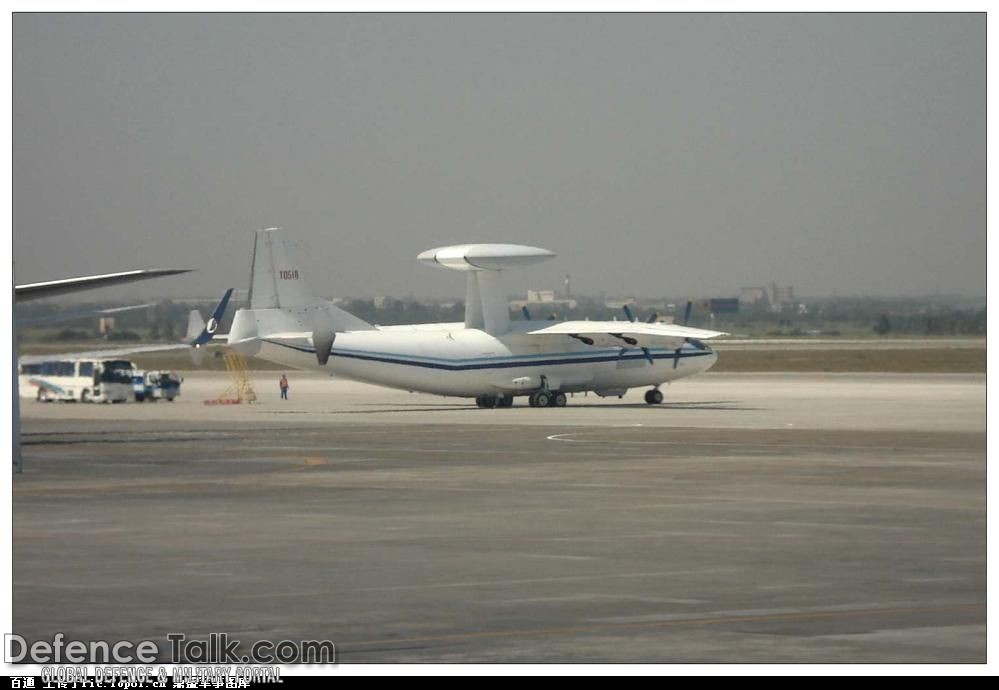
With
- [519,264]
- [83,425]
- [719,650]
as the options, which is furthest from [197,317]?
[719,650]

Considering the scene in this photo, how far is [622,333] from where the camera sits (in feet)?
268

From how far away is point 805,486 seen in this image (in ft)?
116

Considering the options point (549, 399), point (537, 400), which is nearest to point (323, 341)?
point (537, 400)

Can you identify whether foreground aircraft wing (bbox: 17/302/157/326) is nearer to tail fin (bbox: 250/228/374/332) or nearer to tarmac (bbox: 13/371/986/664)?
tarmac (bbox: 13/371/986/664)

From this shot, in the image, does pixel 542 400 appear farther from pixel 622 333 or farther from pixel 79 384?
pixel 79 384

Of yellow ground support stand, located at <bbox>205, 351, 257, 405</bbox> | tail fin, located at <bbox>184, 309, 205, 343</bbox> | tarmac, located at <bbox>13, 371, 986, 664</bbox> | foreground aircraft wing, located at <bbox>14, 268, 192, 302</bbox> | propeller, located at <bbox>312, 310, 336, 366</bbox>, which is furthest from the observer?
yellow ground support stand, located at <bbox>205, 351, 257, 405</bbox>

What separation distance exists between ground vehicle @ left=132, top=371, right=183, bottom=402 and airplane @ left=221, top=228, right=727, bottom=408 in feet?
28.1

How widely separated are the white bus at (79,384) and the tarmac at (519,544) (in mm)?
30548

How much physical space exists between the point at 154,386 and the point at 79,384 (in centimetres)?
408

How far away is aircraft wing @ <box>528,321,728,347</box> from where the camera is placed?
81625mm

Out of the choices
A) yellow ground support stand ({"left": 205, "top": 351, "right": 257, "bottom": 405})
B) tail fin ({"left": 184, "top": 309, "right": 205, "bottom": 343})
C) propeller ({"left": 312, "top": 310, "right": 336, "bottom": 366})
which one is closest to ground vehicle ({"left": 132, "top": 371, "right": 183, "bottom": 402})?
yellow ground support stand ({"left": 205, "top": 351, "right": 257, "bottom": 405})

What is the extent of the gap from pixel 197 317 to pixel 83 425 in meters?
20.9

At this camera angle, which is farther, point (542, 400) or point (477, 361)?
point (542, 400)

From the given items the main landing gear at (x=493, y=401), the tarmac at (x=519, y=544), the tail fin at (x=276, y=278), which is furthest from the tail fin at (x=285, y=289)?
the tarmac at (x=519, y=544)
